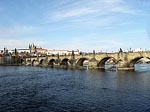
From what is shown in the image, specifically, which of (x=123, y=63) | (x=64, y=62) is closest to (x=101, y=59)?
(x=123, y=63)

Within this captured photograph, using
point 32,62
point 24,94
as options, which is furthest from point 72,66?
point 24,94

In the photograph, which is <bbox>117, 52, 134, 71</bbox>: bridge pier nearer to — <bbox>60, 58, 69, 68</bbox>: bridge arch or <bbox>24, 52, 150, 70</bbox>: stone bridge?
<bbox>24, 52, 150, 70</bbox>: stone bridge

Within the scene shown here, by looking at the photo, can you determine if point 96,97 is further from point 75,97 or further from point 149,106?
point 149,106

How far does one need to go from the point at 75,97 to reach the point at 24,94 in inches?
342

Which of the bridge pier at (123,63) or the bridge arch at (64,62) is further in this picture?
the bridge arch at (64,62)

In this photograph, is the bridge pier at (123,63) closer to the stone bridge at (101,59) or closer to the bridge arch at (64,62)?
the stone bridge at (101,59)

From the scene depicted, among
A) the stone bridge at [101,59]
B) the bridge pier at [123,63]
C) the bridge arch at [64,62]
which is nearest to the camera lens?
the stone bridge at [101,59]

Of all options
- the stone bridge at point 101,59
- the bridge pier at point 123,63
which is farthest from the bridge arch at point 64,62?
the bridge pier at point 123,63

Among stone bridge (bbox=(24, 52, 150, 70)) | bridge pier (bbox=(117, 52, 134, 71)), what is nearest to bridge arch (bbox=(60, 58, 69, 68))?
stone bridge (bbox=(24, 52, 150, 70))

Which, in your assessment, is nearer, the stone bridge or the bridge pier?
the stone bridge

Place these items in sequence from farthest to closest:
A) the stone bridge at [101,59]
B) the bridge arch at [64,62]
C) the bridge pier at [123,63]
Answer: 1. the bridge arch at [64,62]
2. the bridge pier at [123,63]
3. the stone bridge at [101,59]

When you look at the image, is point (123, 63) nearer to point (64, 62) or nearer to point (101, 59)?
point (101, 59)

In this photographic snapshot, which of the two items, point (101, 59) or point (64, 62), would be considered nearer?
point (101, 59)

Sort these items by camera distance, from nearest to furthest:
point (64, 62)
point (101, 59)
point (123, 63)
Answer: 1. point (123, 63)
2. point (101, 59)
3. point (64, 62)
